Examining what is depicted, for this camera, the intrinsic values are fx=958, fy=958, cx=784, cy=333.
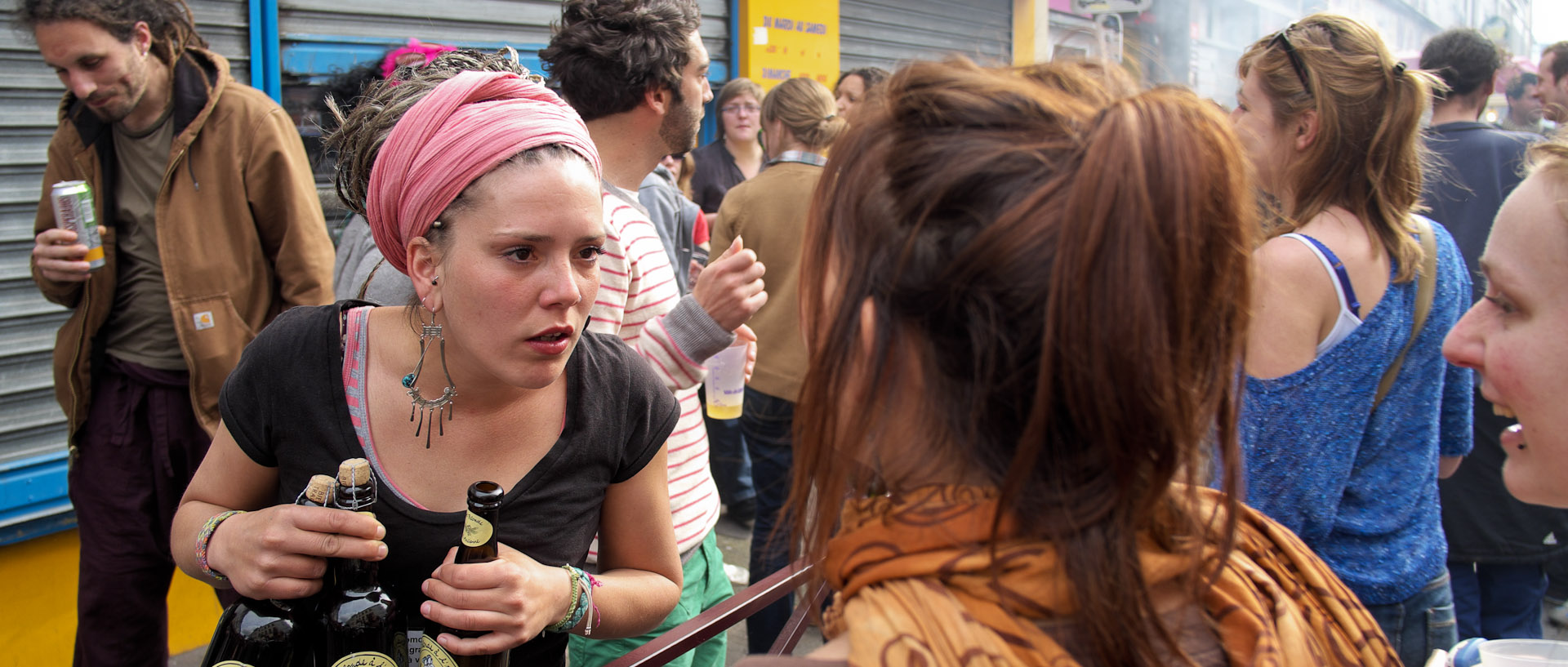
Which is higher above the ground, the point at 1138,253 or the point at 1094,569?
the point at 1138,253

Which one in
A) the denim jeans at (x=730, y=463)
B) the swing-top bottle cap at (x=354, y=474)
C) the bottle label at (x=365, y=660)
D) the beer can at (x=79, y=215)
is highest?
the beer can at (x=79, y=215)

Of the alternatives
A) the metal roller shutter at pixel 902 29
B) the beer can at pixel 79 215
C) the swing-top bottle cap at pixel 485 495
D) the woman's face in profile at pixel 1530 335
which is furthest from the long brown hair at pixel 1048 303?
the metal roller shutter at pixel 902 29

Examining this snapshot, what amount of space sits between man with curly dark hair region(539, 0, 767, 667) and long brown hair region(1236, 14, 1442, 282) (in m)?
1.31

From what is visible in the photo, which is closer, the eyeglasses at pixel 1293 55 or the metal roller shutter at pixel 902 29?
the eyeglasses at pixel 1293 55

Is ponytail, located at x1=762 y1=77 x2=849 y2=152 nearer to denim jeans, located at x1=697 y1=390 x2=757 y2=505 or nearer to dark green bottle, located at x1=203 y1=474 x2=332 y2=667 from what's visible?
denim jeans, located at x1=697 y1=390 x2=757 y2=505

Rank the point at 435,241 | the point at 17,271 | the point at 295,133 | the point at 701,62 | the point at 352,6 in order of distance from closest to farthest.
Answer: the point at 435,241 < the point at 701,62 < the point at 295,133 < the point at 17,271 < the point at 352,6

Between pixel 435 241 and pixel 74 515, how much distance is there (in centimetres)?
310

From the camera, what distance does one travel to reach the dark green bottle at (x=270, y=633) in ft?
4.54

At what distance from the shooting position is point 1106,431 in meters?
0.91

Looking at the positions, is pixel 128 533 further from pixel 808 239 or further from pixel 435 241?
pixel 808 239

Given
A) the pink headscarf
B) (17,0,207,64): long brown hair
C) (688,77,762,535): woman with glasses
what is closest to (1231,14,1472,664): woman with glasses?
the pink headscarf

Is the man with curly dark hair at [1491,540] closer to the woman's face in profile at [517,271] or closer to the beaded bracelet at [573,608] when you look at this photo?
the woman's face in profile at [517,271]

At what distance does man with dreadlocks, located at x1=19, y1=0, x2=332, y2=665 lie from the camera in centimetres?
300

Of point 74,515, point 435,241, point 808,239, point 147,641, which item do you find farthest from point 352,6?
point 808,239
